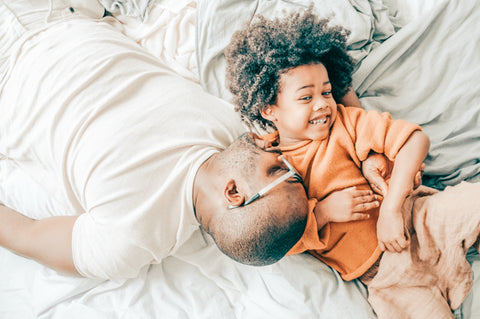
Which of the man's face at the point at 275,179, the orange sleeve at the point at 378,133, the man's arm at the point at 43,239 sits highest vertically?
the orange sleeve at the point at 378,133

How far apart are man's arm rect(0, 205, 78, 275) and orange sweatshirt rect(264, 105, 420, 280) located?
0.64 metres

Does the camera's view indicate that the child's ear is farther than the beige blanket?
Yes

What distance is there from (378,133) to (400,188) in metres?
0.16

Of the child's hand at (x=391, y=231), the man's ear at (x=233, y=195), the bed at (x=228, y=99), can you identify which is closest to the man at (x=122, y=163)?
the man's ear at (x=233, y=195)

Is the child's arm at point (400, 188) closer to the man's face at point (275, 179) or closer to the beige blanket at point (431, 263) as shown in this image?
the beige blanket at point (431, 263)

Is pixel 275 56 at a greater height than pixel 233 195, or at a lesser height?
greater

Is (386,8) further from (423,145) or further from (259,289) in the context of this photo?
(259,289)

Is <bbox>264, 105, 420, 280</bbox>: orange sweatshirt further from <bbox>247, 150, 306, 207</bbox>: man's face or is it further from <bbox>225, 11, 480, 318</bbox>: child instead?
<bbox>247, 150, 306, 207</bbox>: man's face

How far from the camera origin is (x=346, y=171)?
95 centimetres

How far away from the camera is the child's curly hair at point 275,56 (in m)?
0.95

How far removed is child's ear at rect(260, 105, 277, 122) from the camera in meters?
1.01

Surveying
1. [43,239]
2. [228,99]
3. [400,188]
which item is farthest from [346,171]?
[43,239]

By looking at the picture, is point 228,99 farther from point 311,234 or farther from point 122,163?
point 311,234

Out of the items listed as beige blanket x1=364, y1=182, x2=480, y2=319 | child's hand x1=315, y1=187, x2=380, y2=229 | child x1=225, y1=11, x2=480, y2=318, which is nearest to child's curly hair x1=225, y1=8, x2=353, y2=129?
child x1=225, y1=11, x2=480, y2=318
